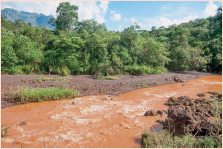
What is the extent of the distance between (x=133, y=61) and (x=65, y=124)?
14644 mm

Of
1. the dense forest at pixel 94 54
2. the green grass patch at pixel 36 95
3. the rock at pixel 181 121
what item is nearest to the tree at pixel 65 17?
the dense forest at pixel 94 54

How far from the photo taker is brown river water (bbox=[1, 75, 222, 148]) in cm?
475

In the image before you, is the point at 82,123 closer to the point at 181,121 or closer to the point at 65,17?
the point at 181,121

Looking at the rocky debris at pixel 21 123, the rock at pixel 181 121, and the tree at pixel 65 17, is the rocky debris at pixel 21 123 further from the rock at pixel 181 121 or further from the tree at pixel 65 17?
the tree at pixel 65 17

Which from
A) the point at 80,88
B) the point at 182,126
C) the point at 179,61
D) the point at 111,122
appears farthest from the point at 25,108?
the point at 179,61

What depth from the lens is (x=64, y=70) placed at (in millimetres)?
16922

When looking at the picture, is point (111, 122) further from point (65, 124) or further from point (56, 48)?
point (56, 48)

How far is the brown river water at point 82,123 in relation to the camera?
4.75 metres

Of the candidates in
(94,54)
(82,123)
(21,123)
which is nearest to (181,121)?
(82,123)

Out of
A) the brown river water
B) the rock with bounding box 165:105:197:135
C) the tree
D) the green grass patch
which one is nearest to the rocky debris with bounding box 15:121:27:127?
the brown river water

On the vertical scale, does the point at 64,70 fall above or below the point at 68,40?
below

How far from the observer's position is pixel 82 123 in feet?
19.6

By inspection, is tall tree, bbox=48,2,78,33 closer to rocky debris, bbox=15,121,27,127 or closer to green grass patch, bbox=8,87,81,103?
green grass patch, bbox=8,87,81,103

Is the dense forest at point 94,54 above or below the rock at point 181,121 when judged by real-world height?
above
